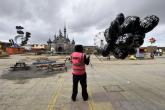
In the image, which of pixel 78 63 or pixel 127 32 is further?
pixel 78 63

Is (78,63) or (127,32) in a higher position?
(127,32)

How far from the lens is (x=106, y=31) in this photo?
11781 millimetres

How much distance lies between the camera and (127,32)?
1114 cm

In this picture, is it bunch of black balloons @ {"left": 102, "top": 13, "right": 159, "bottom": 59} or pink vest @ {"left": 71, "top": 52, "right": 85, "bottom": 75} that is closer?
bunch of black balloons @ {"left": 102, "top": 13, "right": 159, "bottom": 59}

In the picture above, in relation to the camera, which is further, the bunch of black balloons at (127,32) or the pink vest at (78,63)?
the pink vest at (78,63)

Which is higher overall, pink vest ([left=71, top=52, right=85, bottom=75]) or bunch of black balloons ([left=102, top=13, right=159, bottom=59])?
bunch of black balloons ([left=102, top=13, right=159, bottom=59])

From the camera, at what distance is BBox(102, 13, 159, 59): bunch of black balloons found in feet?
35.0

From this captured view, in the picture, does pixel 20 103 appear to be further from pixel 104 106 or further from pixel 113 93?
pixel 113 93

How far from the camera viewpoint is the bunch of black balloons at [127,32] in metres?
10.7

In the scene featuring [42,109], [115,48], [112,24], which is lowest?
[42,109]

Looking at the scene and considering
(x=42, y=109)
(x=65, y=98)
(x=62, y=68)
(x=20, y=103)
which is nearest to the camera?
(x=42, y=109)

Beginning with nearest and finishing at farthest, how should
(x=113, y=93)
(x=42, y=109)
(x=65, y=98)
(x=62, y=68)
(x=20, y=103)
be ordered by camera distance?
(x=42, y=109) → (x=20, y=103) → (x=65, y=98) → (x=113, y=93) → (x=62, y=68)

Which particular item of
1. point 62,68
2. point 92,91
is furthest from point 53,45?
point 92,91

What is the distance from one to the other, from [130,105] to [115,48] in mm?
2463
